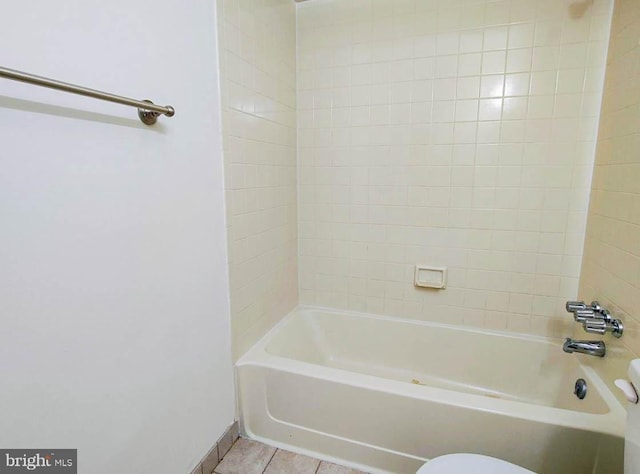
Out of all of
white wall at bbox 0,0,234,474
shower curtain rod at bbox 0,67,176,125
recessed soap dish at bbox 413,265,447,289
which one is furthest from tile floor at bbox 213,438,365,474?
shower curtain rod at bbox 0,67,176,125

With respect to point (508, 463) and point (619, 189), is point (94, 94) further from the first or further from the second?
point (619, 189)

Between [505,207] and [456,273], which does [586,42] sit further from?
[456,273]

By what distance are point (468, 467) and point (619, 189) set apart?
1182mm

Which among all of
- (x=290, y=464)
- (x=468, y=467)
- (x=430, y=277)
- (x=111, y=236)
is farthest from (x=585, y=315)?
(x=111, y=236)

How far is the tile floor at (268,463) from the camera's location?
136 centimetres

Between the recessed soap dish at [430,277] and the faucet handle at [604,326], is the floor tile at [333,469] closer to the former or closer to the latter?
the recessed soap dish at [430,277]

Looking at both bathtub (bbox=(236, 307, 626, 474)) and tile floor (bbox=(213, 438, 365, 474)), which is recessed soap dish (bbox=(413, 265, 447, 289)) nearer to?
bathtub (bbox=(236, 307, 626, 474))

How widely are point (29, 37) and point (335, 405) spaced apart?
4.87ft

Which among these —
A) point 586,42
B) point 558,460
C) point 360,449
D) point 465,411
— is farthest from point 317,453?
point 586,42

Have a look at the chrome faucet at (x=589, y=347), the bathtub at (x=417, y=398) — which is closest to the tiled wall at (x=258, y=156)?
the bathtub at (x=417, y=398)

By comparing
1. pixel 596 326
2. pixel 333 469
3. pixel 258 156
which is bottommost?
pixel 333 469

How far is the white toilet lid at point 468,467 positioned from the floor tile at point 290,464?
0.65 metres

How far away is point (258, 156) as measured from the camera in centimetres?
156

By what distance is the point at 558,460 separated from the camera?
1.14 metres
